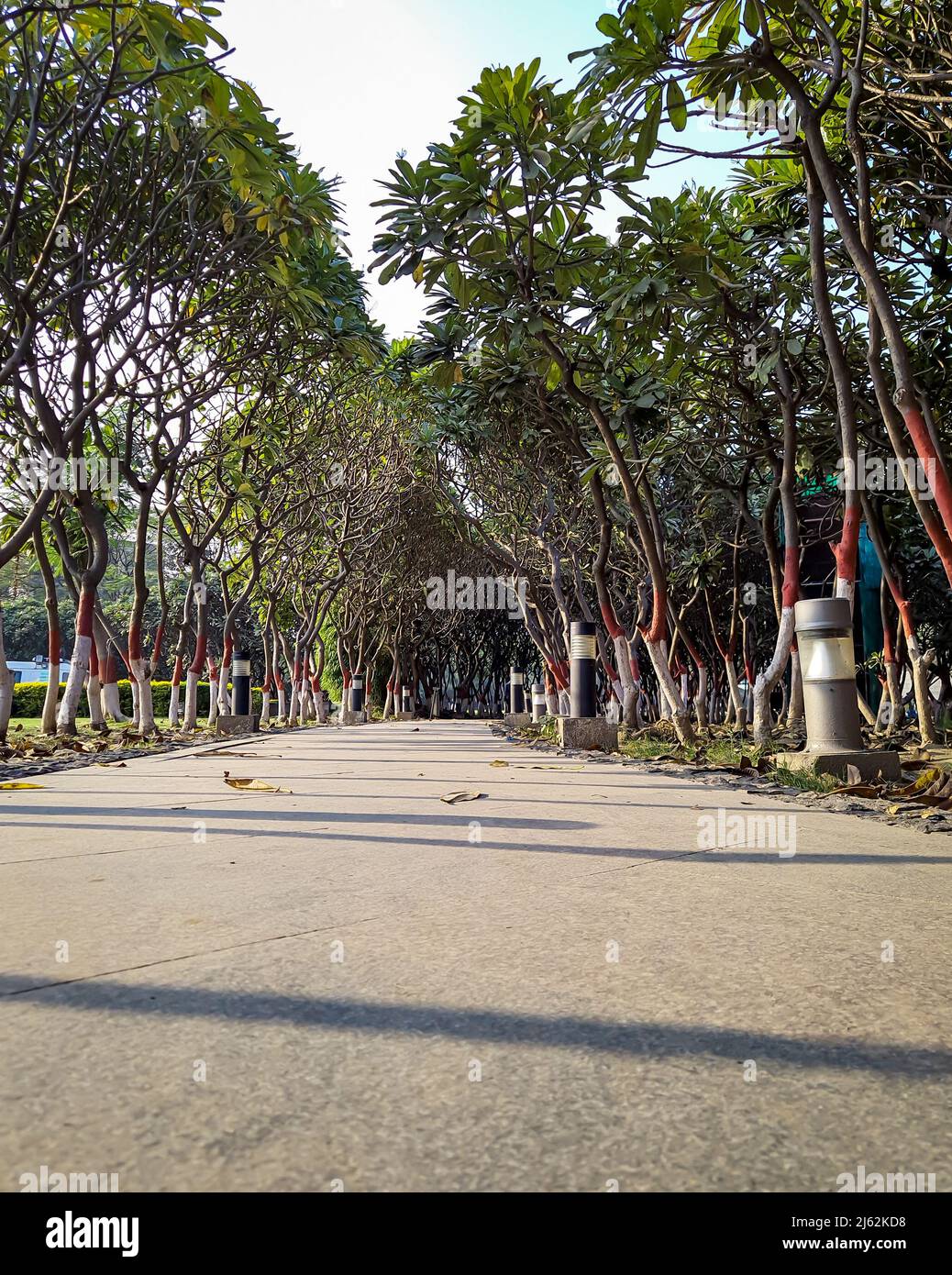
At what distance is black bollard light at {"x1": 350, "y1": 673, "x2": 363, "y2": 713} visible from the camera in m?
31.7

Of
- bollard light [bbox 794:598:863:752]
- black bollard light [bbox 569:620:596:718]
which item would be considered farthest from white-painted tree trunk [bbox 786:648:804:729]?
bollard light [bbox 794:598:863:752]

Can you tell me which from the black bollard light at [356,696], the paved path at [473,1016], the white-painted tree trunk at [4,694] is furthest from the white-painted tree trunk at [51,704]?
the black bollard light at [356,696]

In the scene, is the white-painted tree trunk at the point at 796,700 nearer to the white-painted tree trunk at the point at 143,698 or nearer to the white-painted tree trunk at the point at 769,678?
the white-painted tree trunk at the point at 769,678

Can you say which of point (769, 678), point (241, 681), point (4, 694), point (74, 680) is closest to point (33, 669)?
point (241, 681)

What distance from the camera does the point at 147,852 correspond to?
13.4ft

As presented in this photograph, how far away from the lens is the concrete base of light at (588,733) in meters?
12.9

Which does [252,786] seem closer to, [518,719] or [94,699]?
[94,699]

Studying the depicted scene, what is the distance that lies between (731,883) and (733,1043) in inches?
64.1

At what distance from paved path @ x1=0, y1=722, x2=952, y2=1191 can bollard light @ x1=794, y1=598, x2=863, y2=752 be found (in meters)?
3.38

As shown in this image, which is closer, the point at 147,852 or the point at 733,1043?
the point at 733,1043

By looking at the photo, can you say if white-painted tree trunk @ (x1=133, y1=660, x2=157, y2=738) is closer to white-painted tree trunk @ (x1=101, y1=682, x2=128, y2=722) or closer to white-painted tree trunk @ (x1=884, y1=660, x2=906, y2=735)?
white-painted tree trunk @ (x1=101, y1=682, x2=128, y2=722)

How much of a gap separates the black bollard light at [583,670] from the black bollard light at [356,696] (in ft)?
60.2

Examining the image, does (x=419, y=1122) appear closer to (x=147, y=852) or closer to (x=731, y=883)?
(x=731, y=883)
